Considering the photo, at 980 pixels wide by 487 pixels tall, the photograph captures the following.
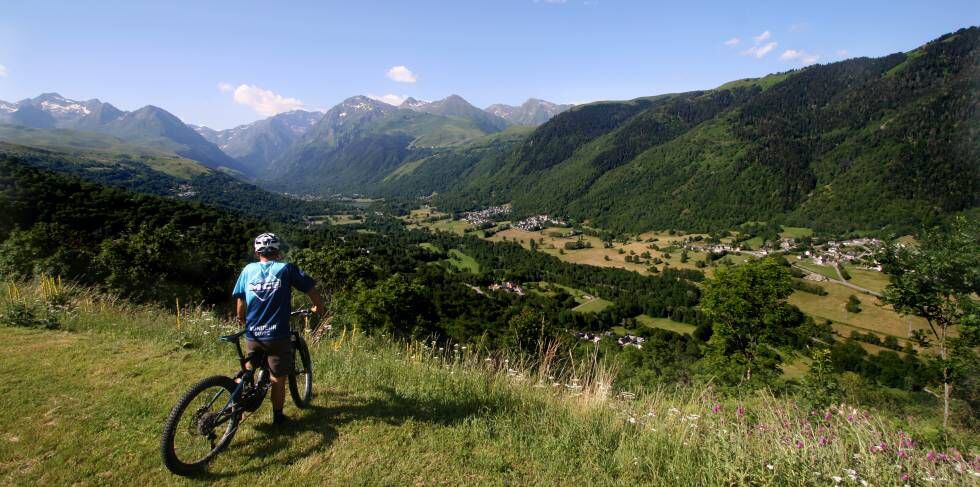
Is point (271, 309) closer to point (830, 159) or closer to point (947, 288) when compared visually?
point (947, 288)

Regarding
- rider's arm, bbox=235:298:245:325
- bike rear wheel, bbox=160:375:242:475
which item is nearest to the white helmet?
rider's arm, bbox=235:298:245:325

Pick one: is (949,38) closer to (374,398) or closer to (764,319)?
(764,319)

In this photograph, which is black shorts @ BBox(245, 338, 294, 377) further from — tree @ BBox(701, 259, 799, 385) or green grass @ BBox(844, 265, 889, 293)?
green grass @ BBox(844, 265, 889, 293)

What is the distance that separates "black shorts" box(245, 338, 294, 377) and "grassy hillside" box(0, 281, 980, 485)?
671mm

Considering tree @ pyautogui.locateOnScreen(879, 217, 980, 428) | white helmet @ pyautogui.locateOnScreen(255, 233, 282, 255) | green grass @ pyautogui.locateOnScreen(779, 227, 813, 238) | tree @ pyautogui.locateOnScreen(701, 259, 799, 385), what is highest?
white helmet @ pyautogui.locateOnScreen(255, 233, 282, 255)

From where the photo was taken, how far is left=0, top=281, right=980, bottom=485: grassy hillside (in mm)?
3516

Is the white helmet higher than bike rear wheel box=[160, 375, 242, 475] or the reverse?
higher

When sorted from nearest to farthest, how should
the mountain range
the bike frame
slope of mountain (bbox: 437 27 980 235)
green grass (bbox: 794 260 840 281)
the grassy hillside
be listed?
the grassy hillside → the bike frame → green grass (bbox: 794 260 840 281) → the mountain range → slope of mountain (bbox: 437 27 980 235)

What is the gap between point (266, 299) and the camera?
172 inches

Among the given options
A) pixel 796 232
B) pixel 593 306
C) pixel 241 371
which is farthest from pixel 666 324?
pixel 796 232

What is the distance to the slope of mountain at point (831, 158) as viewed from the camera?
11050 centimetres

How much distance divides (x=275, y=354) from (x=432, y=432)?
2.02 meters

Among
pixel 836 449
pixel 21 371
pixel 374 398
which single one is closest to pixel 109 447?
pixel 374 398

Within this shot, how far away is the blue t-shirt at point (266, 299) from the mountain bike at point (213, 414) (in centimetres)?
21
